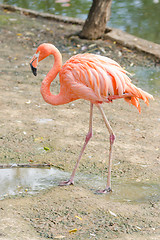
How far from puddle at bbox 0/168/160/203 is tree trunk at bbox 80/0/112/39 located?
15.1 ft

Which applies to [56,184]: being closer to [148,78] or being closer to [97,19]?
[148,78]

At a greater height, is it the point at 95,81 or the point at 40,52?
the point at 40,52

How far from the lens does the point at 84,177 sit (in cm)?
400

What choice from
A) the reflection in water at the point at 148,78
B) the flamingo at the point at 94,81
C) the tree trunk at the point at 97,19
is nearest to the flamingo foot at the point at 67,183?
the flamingo at the point at 94,81

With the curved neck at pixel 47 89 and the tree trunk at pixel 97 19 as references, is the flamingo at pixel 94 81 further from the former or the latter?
the tree trunk at pixel 97 19

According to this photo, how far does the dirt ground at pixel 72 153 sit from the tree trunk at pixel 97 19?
0.45 m

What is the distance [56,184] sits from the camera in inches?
152

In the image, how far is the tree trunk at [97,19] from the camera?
25.5 ft

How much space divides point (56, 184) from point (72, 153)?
621 millimetres

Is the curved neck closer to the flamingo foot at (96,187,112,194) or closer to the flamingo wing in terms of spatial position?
the flamingo wing

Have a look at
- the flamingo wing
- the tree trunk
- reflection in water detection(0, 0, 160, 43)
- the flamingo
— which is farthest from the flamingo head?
reflection in water detection(0, 0, 160, 43)

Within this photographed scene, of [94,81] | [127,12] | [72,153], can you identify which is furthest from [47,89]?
[127,12]

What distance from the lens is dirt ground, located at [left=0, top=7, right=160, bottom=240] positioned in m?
3.13

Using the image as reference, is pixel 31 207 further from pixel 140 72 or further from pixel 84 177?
pixel 140 72
